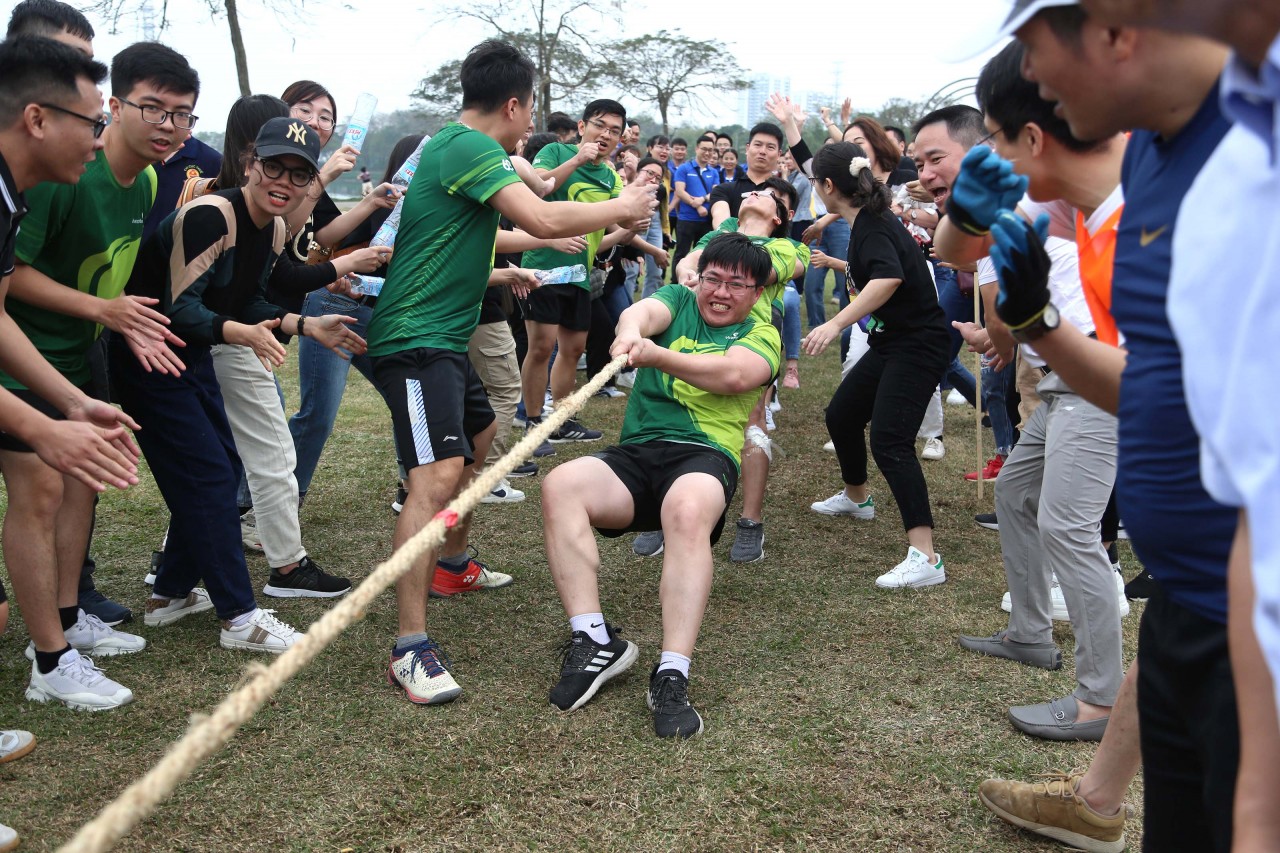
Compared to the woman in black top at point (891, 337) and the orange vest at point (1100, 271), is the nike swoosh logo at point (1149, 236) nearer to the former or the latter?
the orange vest at point (1100, 271)

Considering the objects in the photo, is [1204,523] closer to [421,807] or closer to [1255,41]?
[1255,41]

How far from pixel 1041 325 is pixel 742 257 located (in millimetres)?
2067

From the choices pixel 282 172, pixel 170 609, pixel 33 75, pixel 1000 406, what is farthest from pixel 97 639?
pixel 1000 406

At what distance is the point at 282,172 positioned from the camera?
351 centimetres

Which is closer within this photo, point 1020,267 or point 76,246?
point 1020,267

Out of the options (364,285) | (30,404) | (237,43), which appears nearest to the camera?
(30,404)

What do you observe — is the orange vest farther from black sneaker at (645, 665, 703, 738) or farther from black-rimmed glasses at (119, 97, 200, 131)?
black-rimmed glasses at (119, 97, 200, 131)

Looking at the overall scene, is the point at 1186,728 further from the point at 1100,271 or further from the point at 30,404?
the point at 30,404

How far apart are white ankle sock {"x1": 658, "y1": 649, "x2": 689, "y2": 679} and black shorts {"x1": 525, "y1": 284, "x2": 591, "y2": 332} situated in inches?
141

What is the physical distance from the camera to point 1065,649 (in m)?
3.90

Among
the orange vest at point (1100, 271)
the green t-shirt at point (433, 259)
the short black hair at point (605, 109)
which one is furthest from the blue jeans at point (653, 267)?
the orange vest at point (1100, 271)

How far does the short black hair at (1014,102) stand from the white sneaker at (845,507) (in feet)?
10.1

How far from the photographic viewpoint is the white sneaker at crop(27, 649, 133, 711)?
3211mm

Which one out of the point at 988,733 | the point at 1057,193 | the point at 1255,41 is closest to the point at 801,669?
the point at 988,733
